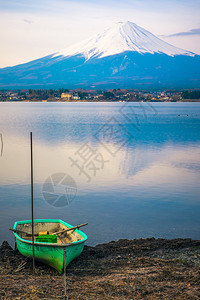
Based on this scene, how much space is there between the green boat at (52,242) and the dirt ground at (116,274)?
25cm

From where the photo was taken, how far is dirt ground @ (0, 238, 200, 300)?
247 inches

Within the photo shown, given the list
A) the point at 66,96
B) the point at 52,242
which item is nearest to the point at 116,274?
the point at 52,242

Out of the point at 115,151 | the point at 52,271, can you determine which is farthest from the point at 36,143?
the point at 52,271

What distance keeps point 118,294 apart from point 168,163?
52.6 ft

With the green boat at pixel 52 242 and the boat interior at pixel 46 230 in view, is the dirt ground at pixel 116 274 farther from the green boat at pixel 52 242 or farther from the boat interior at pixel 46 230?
the boat interior at pixel 46 230

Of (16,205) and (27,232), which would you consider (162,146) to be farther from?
(27,232)

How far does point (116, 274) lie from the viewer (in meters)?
7.06

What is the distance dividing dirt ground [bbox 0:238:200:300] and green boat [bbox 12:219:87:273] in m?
0.25

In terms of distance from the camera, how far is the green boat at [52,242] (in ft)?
23.9

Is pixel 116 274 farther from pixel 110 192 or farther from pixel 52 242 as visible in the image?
pixel 110 192

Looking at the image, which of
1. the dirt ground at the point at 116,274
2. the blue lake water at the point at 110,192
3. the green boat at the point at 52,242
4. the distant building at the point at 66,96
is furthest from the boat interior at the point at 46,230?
the distant building at the point at 66,96

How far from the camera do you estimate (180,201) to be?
13344mm

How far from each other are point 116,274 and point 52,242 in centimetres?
173

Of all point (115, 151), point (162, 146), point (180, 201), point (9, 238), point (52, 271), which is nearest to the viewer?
point (52, 271)
